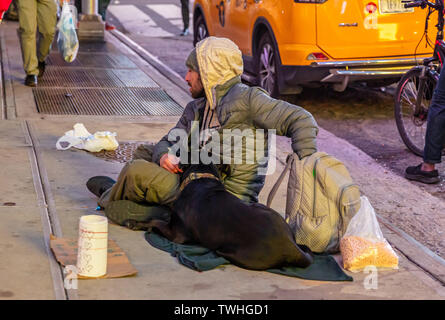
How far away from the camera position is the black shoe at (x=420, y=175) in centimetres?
709

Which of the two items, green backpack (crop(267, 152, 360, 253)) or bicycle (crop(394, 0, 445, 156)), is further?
bicycle (crop(394, 0, 445, 156))

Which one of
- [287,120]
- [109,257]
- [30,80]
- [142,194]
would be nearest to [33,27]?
[30,80]

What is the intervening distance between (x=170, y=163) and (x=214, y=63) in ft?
2.28

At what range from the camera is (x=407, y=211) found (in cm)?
632

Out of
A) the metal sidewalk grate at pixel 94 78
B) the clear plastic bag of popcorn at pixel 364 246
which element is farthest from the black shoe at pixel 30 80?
the clear plastic bag of popcorn at pixel 364 246

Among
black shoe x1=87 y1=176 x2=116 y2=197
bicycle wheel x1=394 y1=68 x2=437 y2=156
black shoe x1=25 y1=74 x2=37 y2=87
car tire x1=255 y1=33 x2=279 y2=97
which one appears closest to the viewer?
black shoe x1=87 y1=176 x2=116 y2=197

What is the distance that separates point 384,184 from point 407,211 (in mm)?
724

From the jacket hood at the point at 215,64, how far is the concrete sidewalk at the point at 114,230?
1024mm

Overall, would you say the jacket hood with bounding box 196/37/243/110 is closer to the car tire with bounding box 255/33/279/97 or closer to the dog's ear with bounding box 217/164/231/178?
the dog's ear with bounding box 217/164/231/178

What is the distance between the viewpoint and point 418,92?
776 cm

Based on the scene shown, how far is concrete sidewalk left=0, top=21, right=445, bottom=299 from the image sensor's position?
430 cm

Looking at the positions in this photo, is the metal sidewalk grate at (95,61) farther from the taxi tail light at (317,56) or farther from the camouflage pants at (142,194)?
the camouflage pants at (142,194)

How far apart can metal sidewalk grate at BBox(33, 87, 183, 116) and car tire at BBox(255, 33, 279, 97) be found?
43.9 inches

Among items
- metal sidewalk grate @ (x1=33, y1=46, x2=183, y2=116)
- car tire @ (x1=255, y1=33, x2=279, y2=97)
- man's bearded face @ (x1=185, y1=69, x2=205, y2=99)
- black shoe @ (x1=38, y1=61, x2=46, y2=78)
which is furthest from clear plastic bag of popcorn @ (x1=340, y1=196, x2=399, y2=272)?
black shoe @ (x1=38, y1=61, x2=46, y2=78)
